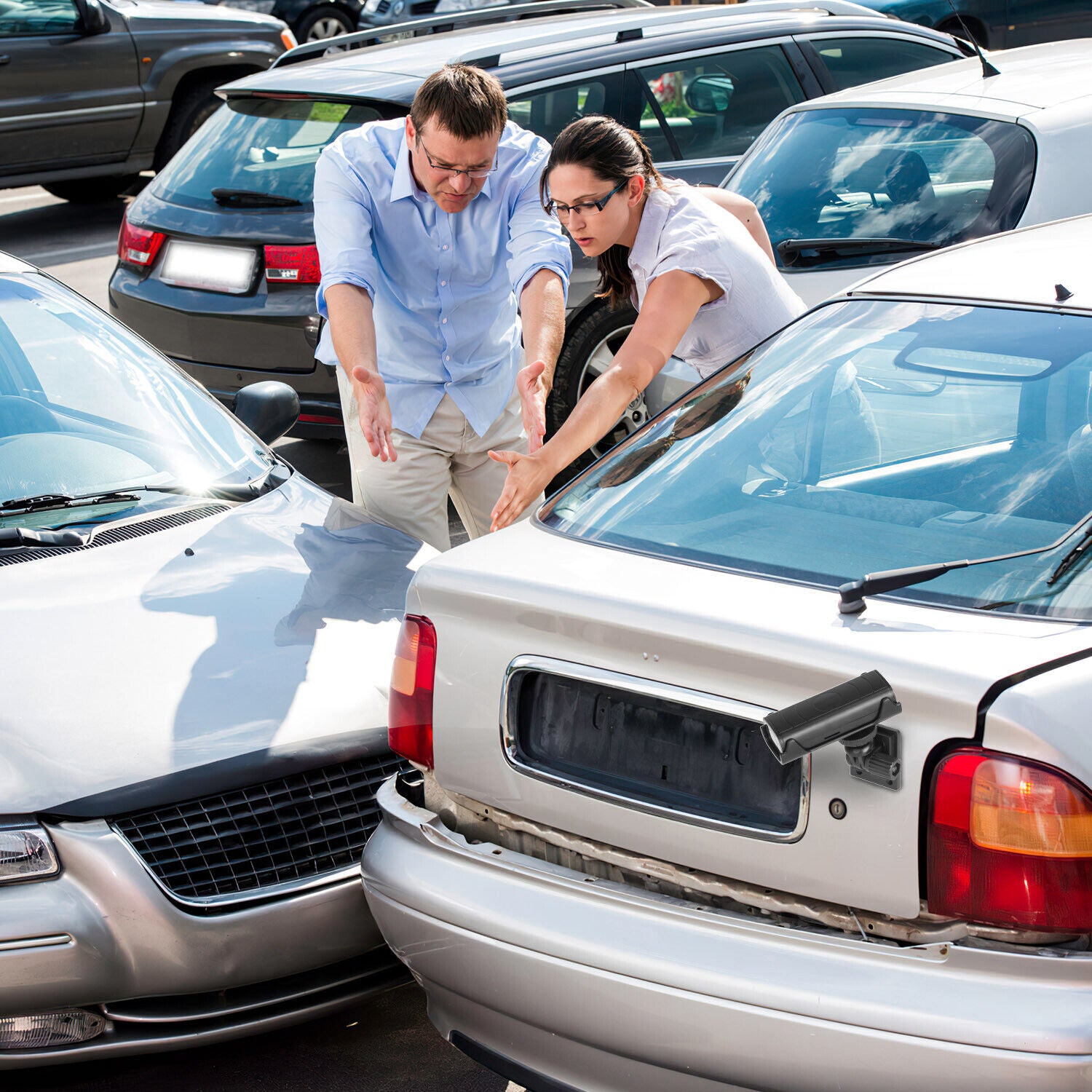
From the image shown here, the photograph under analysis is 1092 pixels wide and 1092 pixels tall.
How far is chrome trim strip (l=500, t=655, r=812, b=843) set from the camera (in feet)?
6.65

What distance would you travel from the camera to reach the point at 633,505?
2.62 metres

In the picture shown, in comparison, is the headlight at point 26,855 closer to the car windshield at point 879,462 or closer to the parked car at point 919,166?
the car windshield at point 879,462

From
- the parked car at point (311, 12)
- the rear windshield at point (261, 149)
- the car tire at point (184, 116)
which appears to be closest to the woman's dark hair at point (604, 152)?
the rear windshield at point (261, 149)

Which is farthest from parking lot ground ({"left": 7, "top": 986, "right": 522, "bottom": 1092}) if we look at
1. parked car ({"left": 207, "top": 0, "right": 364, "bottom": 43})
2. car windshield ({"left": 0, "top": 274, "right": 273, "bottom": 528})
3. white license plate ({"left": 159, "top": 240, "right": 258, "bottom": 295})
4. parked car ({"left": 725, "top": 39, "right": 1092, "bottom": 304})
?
parked car ({"left": 207, "top": 0, "right": 364, "bottom": 43})

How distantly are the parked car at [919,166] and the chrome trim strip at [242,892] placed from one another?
113 inches

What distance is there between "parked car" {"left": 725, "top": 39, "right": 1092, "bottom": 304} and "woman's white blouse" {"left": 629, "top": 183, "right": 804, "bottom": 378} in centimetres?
160

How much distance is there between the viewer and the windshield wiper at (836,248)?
482 centimetres

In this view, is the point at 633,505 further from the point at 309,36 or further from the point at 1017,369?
the point at 309,36

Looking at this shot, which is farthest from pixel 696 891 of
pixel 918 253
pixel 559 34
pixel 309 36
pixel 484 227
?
pixel 309 36

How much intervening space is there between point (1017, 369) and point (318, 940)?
66.3 inches

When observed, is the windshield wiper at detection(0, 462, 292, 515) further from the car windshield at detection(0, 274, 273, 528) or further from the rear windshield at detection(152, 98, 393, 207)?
the rear windshield at detection(152, 98, 393, 207)

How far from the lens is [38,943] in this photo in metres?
2.49

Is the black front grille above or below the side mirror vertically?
below

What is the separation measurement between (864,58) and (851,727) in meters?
5.78
